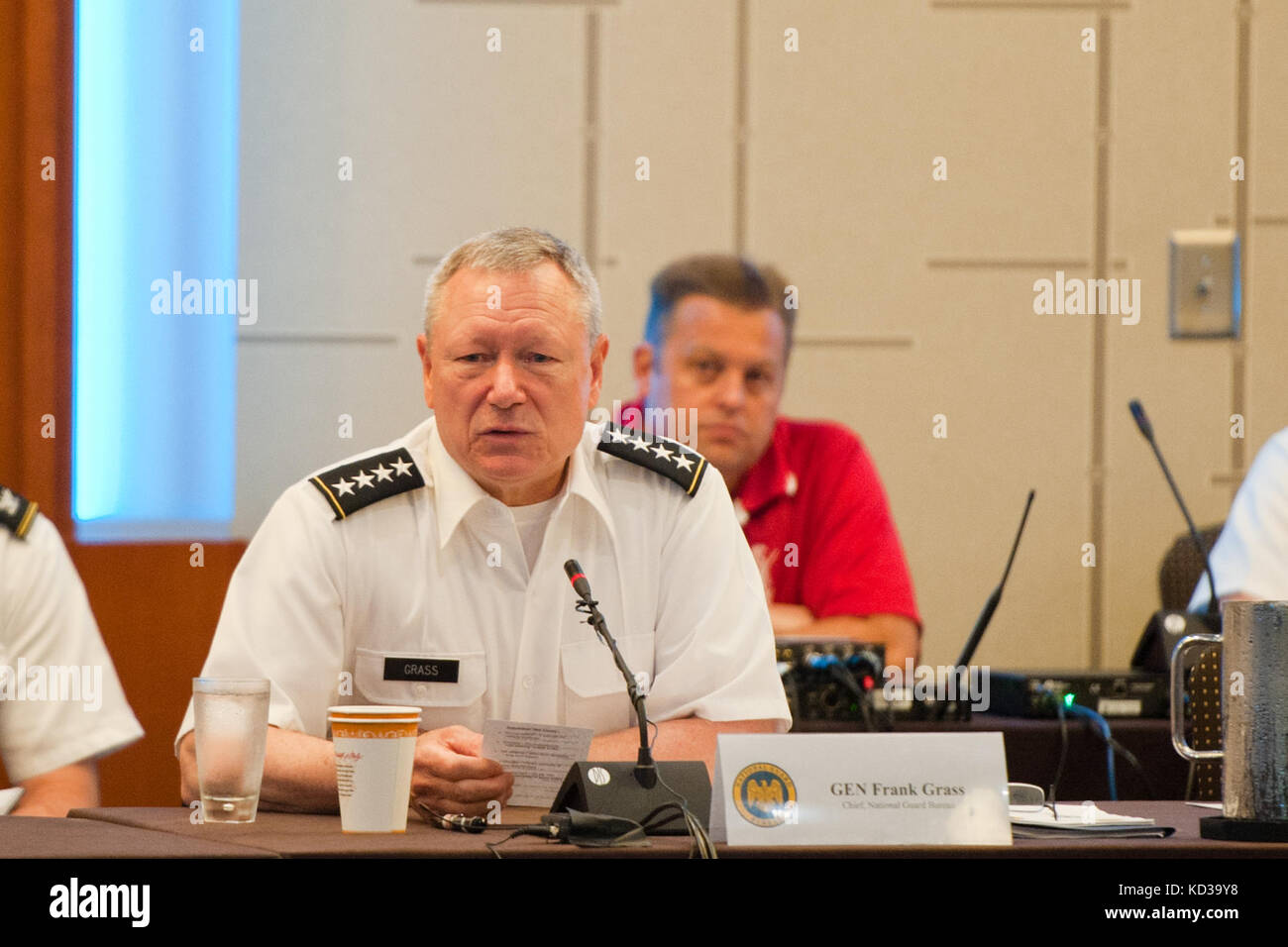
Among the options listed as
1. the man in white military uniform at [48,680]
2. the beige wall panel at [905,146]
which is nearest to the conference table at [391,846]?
the man in white military uniform at [48,680]

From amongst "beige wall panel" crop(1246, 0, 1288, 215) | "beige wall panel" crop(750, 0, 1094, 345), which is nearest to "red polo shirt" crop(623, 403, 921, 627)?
"beige wall panel" crop(750, 0, 1094, 345)

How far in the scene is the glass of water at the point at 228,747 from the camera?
1421 mm

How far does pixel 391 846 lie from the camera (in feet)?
4.05

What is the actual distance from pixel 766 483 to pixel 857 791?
2110 mm

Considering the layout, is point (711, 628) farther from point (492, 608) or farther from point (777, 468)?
point (777, 468)

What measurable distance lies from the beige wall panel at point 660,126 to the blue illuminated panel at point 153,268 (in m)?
0.97

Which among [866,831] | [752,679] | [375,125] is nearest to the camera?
[866,831]

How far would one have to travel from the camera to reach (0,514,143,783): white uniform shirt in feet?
7.10

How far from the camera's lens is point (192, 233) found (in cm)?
368
